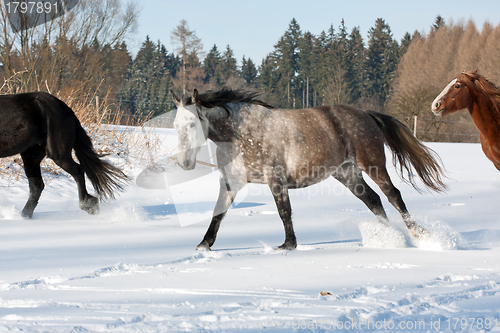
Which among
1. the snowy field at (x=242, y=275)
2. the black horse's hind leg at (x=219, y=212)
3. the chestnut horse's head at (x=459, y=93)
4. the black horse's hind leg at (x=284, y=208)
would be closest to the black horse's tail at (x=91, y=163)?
the snowy field at (x=242, y=275)

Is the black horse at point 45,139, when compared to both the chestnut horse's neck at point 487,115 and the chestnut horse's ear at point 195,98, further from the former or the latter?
the chestnut horse's neck at point 487,115

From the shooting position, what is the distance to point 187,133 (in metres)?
3.40

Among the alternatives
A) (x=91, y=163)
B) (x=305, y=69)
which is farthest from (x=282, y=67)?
(x=91, y=163)

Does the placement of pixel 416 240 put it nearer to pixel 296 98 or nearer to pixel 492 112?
pixel 492 112

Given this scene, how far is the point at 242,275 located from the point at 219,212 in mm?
951

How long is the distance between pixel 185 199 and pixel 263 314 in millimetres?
5095

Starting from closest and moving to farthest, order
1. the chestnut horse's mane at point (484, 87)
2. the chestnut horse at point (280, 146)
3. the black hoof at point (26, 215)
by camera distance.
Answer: the chestnut horse at point (280, 146)
the chestnut horse's mane at point (484, 87)
the black hoof at point (26, 215)

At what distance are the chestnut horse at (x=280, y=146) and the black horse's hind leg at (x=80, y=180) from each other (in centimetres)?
184

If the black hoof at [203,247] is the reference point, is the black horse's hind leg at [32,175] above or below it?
above

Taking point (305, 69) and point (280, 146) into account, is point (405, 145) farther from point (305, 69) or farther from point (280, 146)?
point (305, 69)

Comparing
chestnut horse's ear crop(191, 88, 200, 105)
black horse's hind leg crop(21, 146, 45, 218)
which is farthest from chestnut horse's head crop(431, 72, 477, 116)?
black horse's hind leg crop(21, 146, 45, 218)

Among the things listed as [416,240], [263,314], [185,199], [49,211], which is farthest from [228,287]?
[185,199]

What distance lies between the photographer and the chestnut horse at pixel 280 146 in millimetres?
3658

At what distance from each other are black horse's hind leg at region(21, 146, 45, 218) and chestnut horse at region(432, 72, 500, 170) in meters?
4.31
